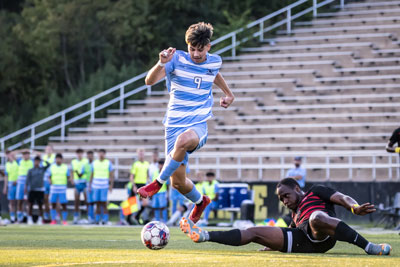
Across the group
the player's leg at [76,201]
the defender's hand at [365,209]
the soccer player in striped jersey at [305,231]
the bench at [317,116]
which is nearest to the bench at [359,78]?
the bench at [317,116]

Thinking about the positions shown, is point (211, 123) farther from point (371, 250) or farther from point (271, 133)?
point (371, 250)

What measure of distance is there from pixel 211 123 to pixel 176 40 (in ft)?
37.8

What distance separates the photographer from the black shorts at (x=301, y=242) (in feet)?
28.8

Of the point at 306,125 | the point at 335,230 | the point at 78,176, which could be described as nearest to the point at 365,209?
the point at 335,230

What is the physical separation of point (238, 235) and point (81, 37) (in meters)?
34.2

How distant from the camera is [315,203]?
877cm

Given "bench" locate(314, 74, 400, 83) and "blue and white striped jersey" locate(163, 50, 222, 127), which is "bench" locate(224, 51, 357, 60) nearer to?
"bench" locate(314, 74, 400, 83)

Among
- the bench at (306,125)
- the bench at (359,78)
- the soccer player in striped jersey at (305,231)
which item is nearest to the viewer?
the soccer player in striped jersey at (305,231)

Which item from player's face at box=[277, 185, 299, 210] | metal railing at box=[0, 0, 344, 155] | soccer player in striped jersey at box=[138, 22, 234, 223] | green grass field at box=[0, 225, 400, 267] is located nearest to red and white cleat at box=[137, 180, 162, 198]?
soccer player in striped jersey at box=[138, 22, 234, 223]

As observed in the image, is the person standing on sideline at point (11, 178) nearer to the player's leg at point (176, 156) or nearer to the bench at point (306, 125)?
the bench at point (306, 125)

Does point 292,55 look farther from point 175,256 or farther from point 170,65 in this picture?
point 175,256

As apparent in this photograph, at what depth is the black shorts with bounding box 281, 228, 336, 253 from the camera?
877 centimetres

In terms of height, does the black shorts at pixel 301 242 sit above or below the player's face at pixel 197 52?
below

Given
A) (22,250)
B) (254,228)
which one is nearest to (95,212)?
(22,250)
